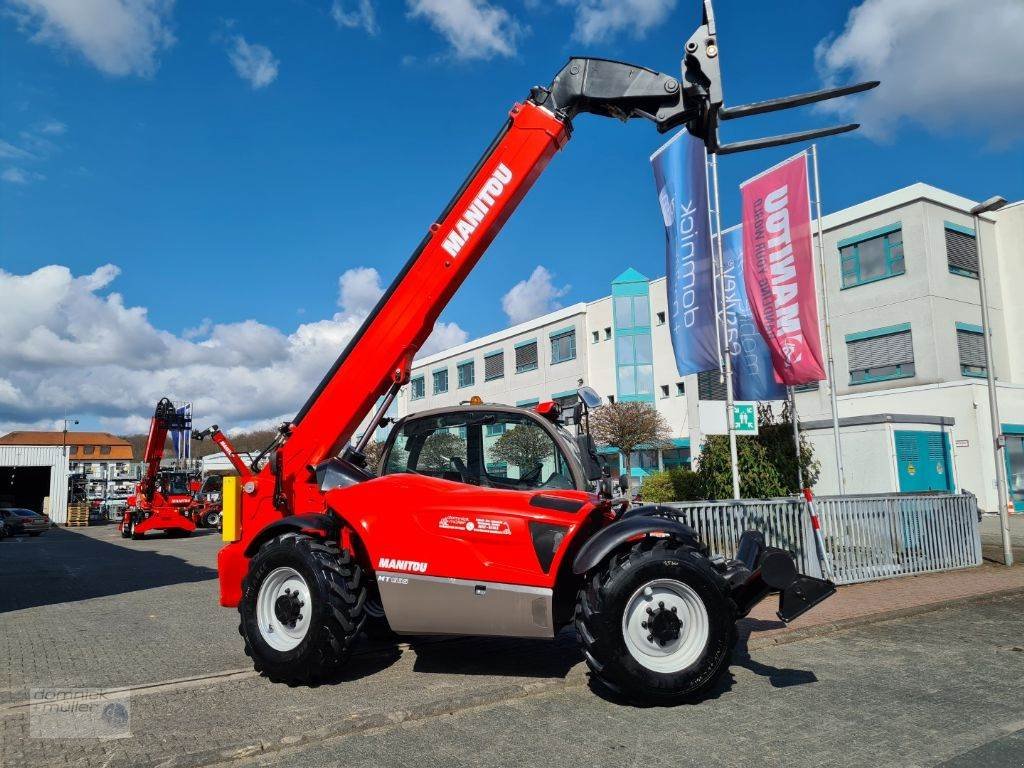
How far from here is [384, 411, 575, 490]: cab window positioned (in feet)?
19.3

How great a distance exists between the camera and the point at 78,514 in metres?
45.9

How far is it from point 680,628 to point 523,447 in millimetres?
1773

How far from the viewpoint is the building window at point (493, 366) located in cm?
5269

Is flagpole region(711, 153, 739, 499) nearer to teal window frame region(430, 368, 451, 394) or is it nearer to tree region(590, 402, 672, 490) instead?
tree region(590, 402, 672, 490)

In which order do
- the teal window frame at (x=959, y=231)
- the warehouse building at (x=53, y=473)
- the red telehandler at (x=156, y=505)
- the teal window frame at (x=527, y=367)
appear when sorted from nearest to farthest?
the red telehandler at (x=156, y=505)
the teal window frame at (x=959, y=231)
the warehouse building at (x=53, y=473)
the teal window frame at (x=527, y=367)

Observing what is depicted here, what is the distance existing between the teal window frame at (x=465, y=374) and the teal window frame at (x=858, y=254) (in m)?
30.6

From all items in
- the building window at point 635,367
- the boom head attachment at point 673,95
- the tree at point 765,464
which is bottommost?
the tree at point 765,464

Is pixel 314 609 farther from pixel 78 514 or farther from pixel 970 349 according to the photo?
pixel 78 514

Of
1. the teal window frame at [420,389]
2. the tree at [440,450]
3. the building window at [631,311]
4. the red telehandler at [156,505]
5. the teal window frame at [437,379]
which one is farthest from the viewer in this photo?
the teal window frame at [420,389]

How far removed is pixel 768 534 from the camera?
10492mm

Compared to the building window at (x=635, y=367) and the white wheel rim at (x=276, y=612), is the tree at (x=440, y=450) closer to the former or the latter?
the white wheel rim at (x=276, y=612)

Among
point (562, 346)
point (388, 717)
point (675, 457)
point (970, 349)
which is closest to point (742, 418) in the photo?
point (388, 717)

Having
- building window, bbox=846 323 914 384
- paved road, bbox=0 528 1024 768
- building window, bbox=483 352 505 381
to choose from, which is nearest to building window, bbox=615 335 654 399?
building window, bbox=483 352 505 381

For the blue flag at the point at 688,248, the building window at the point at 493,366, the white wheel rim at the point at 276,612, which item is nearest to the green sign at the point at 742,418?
the blue flag at the point at 688,248
